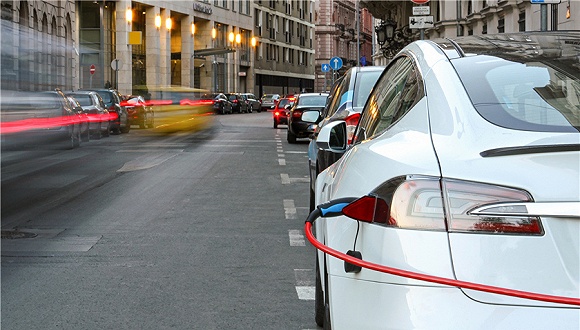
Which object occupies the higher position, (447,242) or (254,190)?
(447,242)

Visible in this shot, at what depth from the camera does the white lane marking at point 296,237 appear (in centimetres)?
881

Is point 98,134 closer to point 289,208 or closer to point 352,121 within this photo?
point 289,208

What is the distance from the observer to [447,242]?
2840 millimetres

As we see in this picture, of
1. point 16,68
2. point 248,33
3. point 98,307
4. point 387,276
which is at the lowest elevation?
point 98,307

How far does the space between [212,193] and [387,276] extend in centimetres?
1040

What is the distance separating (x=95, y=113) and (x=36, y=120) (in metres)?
14.7

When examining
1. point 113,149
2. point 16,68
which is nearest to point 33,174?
point 16,68

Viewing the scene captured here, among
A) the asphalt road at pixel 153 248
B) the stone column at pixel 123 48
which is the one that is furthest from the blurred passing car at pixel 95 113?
the stone column at pixel 123 48

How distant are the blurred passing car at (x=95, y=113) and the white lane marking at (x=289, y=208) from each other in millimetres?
16281

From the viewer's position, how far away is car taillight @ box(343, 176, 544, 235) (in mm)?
2791

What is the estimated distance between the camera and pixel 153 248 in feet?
28.1

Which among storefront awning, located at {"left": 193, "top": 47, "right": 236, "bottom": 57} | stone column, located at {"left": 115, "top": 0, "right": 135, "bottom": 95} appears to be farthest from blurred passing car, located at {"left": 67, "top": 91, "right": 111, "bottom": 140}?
storefront awning, located at {"left": 193, "top": 47, "right": 236, "bottom": 57}

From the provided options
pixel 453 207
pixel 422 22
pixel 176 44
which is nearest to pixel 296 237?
pixel 453 207

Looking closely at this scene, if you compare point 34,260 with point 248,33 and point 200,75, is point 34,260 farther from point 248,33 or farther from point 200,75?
point 248,33
